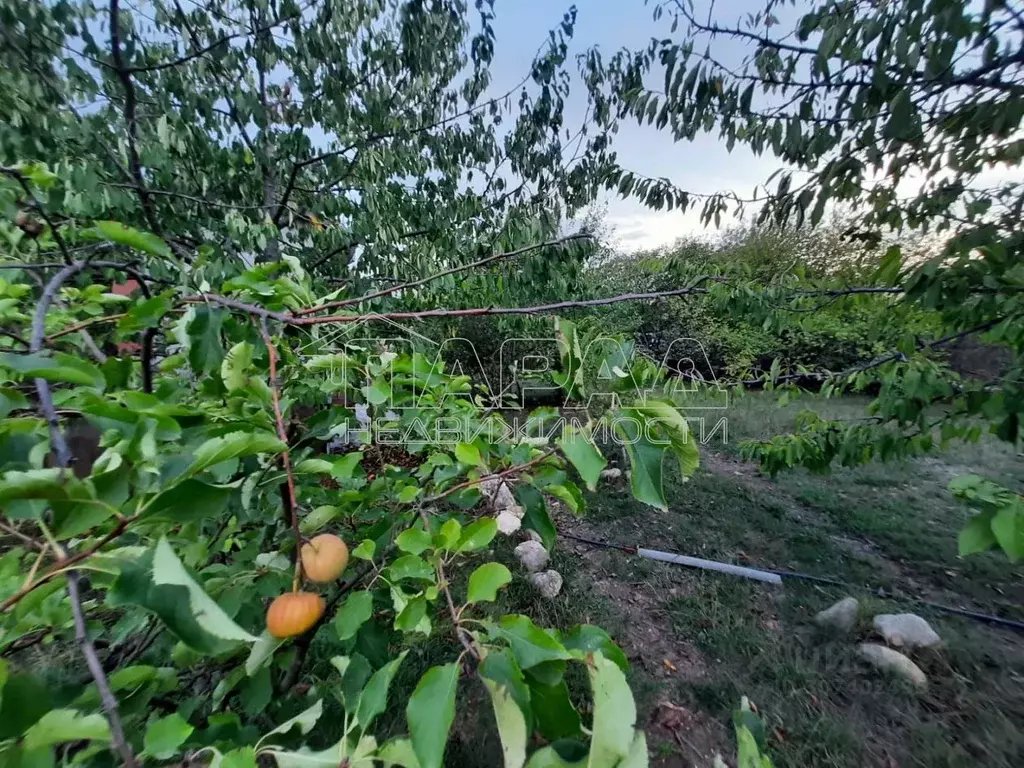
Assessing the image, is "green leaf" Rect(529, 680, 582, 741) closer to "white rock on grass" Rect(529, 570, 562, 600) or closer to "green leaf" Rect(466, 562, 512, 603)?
"green leaf" Rect(466, 562, 512, 603)

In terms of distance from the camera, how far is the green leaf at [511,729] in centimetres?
42

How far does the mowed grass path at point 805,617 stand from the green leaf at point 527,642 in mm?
1595

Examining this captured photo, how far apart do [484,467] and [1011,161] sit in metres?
1.71

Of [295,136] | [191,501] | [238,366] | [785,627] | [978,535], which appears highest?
[295,136]

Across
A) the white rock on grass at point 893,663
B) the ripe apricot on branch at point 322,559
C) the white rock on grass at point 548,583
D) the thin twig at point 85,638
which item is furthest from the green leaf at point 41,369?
the white rock on grass at point 893,663

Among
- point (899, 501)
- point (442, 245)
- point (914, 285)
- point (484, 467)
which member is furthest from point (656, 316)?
point (484, 467)

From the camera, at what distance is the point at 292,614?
0.61 metres

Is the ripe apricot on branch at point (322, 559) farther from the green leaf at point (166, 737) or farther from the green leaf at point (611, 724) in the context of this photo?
the green leaf at point (611, 724)

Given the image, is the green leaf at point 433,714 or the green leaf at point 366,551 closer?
the green leaf at point 433,714

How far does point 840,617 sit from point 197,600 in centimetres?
288

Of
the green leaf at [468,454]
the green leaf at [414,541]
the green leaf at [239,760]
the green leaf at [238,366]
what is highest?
the green leaf at [238,366]

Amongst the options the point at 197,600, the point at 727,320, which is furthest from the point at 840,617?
the point at 727,320

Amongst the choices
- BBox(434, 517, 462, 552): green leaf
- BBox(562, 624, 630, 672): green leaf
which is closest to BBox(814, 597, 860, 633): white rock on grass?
BBox(562, 624, 630, 672): green leaf

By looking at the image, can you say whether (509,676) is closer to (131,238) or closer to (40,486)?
(40,486)
